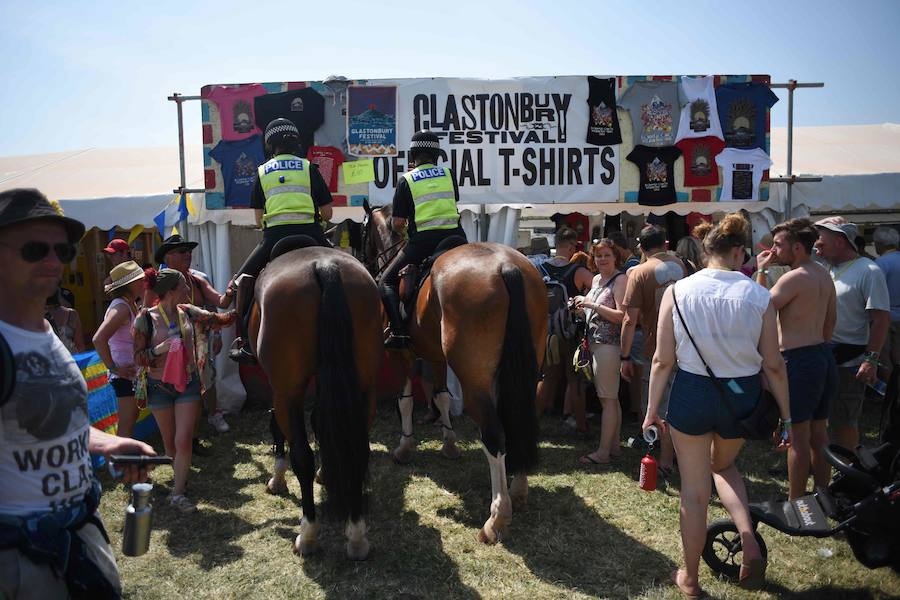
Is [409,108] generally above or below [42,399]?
above

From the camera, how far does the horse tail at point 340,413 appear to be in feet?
13.0

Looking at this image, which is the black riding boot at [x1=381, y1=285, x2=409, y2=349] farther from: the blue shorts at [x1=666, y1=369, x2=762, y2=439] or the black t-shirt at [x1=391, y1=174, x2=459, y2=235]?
the blue shorts at [x1=666, y1=369, x2=762, y2=439]

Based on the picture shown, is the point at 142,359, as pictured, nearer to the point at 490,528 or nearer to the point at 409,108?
the point at 490,528

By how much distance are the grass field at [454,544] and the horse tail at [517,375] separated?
763 millimetres

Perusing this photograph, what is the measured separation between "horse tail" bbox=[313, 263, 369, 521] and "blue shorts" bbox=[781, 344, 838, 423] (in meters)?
2.94

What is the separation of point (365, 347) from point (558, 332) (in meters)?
2.68

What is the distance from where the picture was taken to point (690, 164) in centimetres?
820

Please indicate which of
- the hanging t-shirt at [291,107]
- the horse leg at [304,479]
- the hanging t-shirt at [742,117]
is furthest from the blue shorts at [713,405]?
the hanging t-shirt at [291,107]

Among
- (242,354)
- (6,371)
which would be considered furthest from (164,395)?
(6,371)

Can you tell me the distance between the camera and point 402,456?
6152 mm

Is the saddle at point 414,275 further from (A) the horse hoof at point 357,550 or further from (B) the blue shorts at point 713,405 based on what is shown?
(B) the blue shorts at point 713,405

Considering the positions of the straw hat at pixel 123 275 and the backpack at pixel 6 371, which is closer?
the backpack at pixel 6 371

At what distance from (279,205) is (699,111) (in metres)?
5.70

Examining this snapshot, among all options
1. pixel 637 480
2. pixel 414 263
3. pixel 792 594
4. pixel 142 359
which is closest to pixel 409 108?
pixel 414 263
